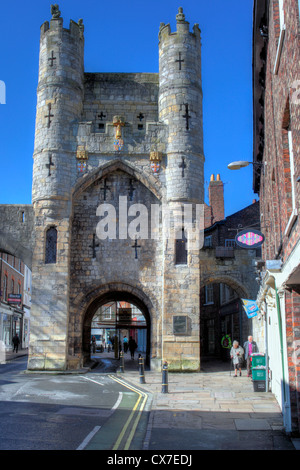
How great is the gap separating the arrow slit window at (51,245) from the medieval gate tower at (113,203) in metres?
0.04

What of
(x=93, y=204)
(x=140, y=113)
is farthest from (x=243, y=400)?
(x=140, y=113)

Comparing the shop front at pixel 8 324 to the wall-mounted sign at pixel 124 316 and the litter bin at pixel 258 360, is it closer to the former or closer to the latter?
the wall-mounted sign at pixel 124 316

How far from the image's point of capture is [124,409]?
1086 centimetres

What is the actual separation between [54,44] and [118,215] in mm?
8025

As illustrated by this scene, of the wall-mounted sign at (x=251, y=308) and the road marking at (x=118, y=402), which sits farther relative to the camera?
the wall-mounted sign at (x=251, y=308)

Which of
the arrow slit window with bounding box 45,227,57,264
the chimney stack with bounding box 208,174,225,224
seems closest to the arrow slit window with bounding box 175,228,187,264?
the arrow slit window with bounding box 45,227,57,264

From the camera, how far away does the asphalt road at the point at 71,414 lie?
7555 millimetres

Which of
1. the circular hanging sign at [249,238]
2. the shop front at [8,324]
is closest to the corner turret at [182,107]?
the circular hanging sign at [249,238]

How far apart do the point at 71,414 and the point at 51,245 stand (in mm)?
10842

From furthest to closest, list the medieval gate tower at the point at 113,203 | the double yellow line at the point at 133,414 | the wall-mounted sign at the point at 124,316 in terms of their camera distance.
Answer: the wall-mounted sign at the point at 124,316 → the medieval gate tower at the point at 113,203 → the double yellow line at the point at 133,414

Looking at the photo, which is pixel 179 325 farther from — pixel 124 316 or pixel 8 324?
pixel 8 324

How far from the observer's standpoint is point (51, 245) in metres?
20.2

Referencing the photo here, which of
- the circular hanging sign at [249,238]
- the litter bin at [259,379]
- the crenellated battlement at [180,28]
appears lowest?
the litter bin at [259,379]

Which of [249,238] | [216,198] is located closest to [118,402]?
[249,238]
